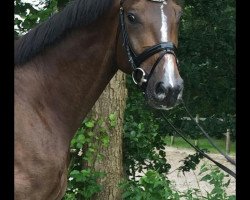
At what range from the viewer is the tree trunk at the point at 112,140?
186 inches

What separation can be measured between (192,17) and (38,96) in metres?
4.09

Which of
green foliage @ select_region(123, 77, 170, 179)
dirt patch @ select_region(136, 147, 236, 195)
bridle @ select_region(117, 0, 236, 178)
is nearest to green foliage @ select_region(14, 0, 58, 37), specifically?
green foliage @ select_region(123, 77, 170, 179)

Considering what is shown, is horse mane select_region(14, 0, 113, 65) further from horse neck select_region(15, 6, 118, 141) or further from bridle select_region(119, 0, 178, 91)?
bridle select_region(119, 0, 178, 91)

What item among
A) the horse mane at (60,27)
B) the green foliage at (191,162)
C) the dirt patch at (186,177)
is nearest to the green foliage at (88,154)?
the horse mane at (60,27)

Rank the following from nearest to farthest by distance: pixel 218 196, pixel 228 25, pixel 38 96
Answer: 1. pixel 38 96
2. pixel 218 196
3. pixel 228 25

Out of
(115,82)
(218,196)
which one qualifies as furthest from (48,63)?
(218,196)

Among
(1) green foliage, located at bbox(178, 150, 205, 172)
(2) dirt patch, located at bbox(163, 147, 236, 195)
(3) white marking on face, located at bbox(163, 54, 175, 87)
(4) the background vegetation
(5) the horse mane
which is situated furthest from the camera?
(2) dirt patch, located at bbox(163, 147, 236, 195)

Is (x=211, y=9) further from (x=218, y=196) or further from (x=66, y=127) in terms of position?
(x=66, y=127)

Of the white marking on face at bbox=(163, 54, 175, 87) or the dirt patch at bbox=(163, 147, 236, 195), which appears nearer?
the white marking on face at bbox=(163, 54, 175, 87)

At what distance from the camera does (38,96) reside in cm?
294

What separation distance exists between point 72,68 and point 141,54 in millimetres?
490

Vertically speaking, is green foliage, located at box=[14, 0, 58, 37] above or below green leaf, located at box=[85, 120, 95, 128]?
above

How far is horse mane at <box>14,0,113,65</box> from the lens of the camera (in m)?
2.98

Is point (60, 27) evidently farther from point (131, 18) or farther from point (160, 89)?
point (160, 89)
